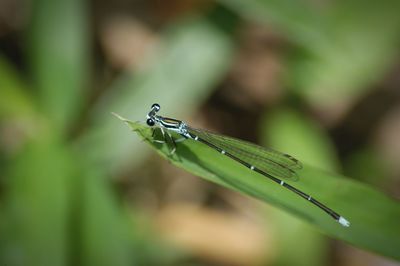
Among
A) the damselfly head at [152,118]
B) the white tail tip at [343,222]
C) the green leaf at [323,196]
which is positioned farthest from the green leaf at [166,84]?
the white tail tip at [343,222]

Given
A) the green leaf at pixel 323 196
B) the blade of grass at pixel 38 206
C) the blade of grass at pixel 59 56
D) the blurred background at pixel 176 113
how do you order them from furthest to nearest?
the blade of grass at pixel 59 56
the blurred background at pixel 176 113
the blade of grass at pixel 38 206
the green leaf at pixel 323 196

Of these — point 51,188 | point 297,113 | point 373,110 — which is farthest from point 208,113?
point 51,188

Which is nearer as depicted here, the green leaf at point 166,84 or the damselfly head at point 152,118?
the damselfly head at point 152,118

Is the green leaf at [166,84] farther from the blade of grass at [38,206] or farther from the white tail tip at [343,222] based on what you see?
the white tail tip at [343,222]

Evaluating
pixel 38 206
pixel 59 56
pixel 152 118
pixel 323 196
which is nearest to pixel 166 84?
pixel 59 56

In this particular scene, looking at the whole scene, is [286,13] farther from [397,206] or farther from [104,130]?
[397,206]

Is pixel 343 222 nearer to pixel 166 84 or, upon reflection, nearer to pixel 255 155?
pixel 255 155

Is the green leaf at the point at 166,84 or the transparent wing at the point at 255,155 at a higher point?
the green leaf at the point at 166,84
